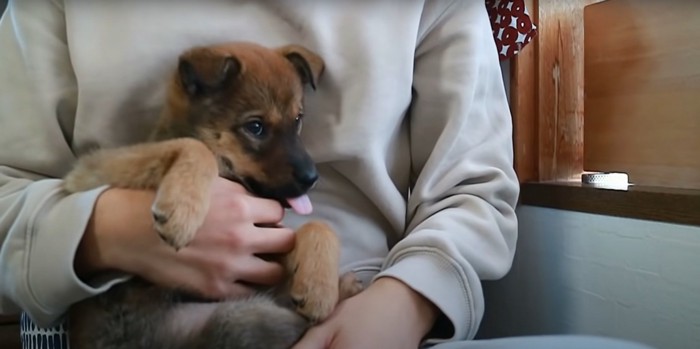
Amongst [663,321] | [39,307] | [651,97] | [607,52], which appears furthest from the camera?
[607,52]

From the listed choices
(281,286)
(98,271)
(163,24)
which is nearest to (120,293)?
(98,271)

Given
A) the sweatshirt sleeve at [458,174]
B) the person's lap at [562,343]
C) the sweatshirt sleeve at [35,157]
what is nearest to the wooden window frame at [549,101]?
the sweatshirt sleeve at [458,174]

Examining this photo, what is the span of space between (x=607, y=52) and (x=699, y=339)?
619mm

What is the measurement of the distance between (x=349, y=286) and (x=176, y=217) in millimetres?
322

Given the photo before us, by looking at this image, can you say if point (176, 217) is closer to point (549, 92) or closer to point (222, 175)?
point (222, 175)

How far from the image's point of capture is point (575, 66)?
1396mm

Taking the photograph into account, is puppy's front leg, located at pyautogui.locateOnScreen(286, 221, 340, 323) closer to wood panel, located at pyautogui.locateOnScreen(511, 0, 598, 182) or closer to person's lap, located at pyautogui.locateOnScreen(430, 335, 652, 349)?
person's lap, located at pyautogui.locateOnScreen(430, 335, 652, 349)

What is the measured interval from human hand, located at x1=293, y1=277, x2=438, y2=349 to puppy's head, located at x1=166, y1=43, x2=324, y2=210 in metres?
0.20

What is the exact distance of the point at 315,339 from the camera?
0.87m

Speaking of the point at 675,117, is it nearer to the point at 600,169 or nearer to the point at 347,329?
the point at 600,169

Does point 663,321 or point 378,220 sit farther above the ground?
point 378,220

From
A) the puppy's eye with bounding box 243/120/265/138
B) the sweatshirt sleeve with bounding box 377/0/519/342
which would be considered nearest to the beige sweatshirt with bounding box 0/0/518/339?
the sweatshirt sleeve with bounding box 377/0/519/342

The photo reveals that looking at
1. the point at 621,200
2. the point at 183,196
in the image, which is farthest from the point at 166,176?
the point at 621,200

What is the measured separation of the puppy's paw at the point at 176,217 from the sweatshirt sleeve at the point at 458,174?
31cm
